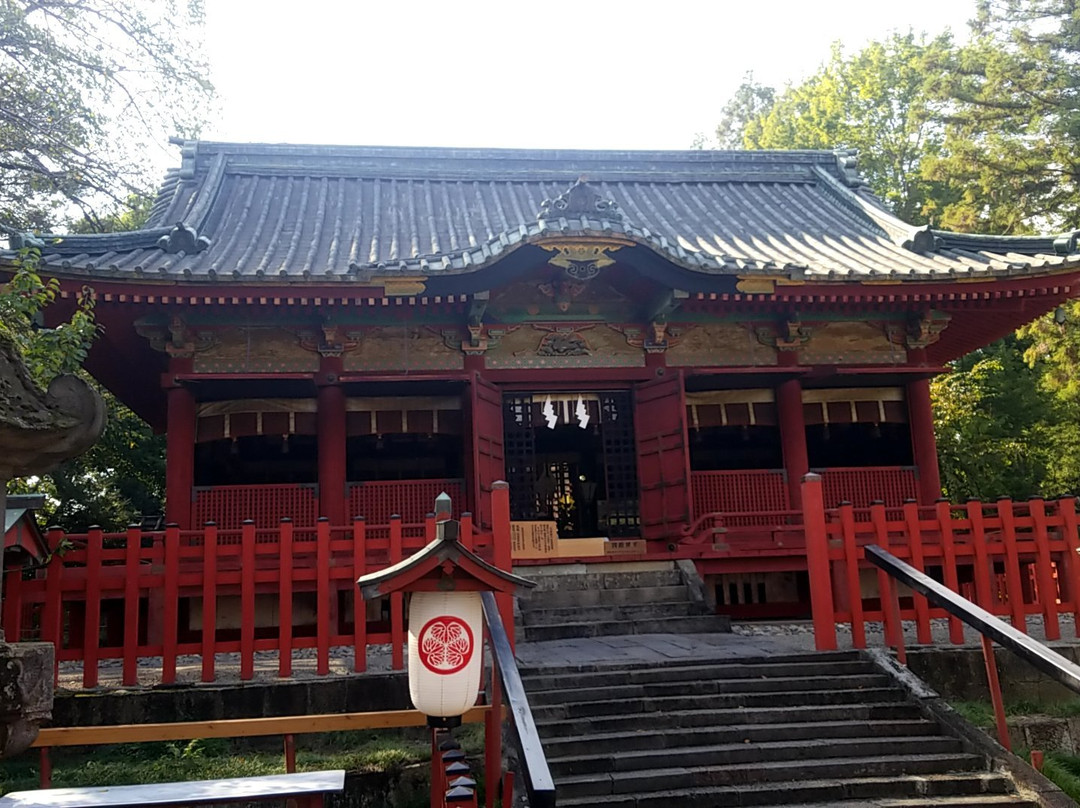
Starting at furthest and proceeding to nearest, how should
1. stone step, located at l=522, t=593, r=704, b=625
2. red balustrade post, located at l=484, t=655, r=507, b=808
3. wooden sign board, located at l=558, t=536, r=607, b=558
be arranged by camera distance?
wooden sign board, located at l=558, t=536, r=607, b=558
stone step, located at l=522, t=593, r=704, b=625
red balustrade post, located at l=484, t=655, r=507, b=808

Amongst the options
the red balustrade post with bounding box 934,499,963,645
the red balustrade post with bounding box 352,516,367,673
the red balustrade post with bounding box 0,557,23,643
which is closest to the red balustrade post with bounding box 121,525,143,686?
the red balustrade post with bounding box 0,557,23,643

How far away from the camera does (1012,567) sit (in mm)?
8984

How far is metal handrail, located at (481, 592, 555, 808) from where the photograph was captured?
4605 mm

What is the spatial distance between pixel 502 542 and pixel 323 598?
1709 millimetres

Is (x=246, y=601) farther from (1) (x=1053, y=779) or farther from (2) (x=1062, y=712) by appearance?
(2) (x=1062, y=712)

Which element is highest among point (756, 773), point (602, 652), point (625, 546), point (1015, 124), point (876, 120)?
point (876, 120)

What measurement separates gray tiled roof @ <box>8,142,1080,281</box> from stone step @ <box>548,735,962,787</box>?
643cm

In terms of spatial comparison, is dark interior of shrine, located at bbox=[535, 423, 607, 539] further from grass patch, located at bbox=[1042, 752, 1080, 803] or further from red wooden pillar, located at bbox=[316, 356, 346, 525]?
grass patch, located at bbox=[1042, 752, 1080, 803]

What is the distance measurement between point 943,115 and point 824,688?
18488 millimetres

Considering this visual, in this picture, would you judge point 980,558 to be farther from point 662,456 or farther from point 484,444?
point 484,444

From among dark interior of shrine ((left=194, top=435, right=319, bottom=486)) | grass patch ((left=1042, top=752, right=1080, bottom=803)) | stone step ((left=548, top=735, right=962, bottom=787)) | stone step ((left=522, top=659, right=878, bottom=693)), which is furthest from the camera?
dark interior of shrine ((left=194, top=435, right=319, bottom=486))

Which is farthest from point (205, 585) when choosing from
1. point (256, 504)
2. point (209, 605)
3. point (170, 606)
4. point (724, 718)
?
point (724, 718)

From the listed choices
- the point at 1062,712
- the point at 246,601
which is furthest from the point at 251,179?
the point at 1062,712

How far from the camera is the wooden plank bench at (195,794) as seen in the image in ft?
13.4
